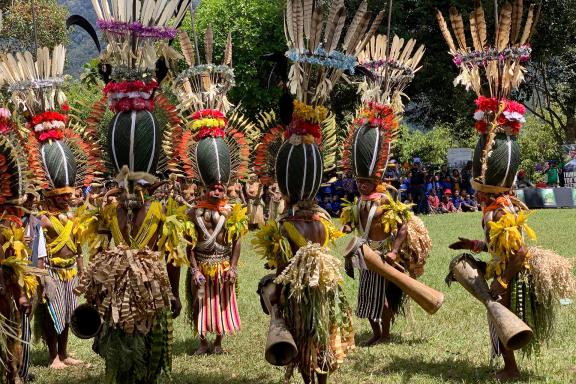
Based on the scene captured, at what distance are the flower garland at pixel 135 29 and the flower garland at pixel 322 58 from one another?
2.89ft

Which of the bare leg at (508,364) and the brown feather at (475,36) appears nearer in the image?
the bare leg at (508,364)

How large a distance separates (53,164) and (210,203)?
153 cm

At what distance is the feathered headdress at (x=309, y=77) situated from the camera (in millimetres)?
5426

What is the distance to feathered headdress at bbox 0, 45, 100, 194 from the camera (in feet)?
22.8

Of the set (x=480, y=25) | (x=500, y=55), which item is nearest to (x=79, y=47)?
(x=480, y=25)

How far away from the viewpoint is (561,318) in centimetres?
823

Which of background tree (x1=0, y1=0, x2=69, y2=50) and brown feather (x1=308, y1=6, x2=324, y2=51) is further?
background tree (x1=0, y1=0, x2=69, y2=50)

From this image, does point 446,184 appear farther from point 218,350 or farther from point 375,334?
point 218,350

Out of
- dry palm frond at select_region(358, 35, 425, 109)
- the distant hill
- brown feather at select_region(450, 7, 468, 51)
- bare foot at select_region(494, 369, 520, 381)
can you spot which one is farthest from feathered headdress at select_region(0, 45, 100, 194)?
bare foot at select_region(494, 369, 520, 381)

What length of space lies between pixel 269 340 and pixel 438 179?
18.9 metres

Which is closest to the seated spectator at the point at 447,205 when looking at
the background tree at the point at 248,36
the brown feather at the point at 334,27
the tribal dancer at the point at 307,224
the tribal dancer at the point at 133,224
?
the background tree at the point at 248,36

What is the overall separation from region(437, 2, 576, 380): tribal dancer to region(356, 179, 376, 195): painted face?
5.09ft

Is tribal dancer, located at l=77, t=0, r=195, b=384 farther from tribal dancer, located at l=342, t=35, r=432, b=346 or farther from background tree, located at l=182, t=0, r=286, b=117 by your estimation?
background tree, located at l=182, t=0, r=286, b=117

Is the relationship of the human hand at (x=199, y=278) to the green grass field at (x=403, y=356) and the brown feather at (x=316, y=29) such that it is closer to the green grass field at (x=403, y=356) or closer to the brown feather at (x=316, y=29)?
the green grass field at (x=403, y=356)
